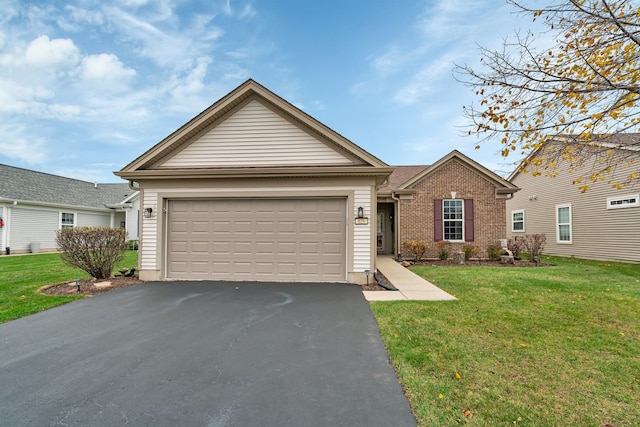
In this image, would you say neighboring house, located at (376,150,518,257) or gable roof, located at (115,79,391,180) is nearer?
gable roof, located at (115,79,391,180)

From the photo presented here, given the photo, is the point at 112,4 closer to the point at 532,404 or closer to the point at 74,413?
the point at 74,413

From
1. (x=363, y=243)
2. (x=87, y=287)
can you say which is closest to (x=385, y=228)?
(x=363, y=243)

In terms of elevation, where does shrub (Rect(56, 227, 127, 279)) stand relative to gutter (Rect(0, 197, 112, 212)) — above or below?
below

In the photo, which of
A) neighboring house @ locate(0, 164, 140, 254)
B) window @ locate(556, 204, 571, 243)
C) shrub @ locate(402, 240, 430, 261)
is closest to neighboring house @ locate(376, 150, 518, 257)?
shrub @ locate(402, 240, 430, 261)

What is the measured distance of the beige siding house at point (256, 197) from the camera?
783cm

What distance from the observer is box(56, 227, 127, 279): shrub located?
24.6 ft

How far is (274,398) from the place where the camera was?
269 cm

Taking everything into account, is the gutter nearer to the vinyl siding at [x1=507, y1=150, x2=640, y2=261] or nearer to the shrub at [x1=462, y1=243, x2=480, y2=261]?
the shrub at [x1=462, y1=243, x2=480, y2=261]

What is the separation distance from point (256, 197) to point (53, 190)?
65.9 feet

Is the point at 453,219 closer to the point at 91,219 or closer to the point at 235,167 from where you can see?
the point at 235,167

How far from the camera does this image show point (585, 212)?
1409 cm

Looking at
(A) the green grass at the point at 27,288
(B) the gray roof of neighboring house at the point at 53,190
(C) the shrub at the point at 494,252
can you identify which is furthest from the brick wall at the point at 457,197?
(B) the gray roof of neighboring house at the point at 53,190

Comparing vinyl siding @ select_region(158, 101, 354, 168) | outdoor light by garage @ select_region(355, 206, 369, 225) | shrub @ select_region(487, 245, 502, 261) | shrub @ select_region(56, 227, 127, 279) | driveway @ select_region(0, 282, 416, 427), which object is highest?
vinyl siding @ select_region(158, 101, 354, 168)

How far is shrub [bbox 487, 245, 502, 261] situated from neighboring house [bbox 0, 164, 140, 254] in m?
22.5
